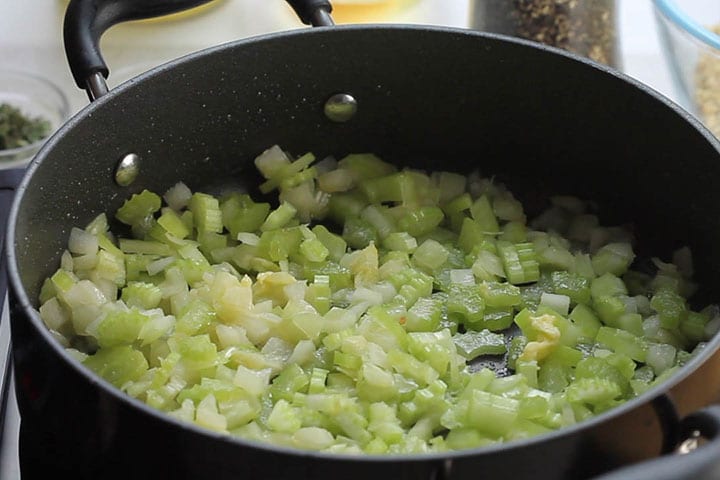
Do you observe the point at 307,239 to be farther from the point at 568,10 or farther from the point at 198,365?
the point at 568,10

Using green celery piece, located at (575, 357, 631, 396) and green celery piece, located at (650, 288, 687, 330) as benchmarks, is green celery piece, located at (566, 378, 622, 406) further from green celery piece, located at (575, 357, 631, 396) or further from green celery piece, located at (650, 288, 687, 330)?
green celery piece, located at (650, 288, 687, 330)

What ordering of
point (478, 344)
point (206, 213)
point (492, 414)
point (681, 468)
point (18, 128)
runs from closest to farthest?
point (681, 468), point (492, 414), point (478, 344), point (206, 213), point (18, 128)

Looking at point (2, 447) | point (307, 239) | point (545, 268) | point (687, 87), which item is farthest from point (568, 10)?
point (2, 447)

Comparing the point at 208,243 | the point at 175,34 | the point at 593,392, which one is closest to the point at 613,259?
the point at 593,392

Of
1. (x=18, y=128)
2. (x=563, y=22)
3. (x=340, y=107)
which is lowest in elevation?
(x=18, y=128)

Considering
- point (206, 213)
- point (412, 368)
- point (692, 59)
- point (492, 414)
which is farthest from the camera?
point (692, 59)

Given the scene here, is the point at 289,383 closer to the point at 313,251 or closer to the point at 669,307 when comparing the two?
the point at 313,251

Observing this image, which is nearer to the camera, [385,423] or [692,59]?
[385,423]
